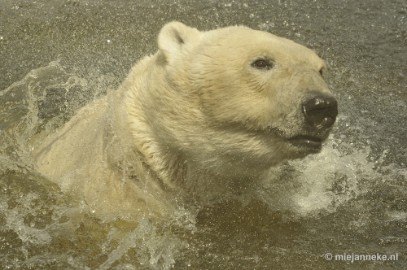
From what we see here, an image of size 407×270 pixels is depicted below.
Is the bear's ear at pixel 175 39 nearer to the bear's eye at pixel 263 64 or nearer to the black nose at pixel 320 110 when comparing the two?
the bear's eye at pixel 263 64

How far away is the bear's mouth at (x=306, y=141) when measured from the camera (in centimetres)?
399

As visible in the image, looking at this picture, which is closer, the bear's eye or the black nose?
the black nose

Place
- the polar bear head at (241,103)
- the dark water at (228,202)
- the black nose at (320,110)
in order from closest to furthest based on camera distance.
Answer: the black nose at (320,110) < the polar bear head at (241,103) < the dark water at (228,202)

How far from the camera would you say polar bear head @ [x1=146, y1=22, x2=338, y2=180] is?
13.0 feet

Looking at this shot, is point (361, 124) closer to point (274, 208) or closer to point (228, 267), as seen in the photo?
point (274, 208)

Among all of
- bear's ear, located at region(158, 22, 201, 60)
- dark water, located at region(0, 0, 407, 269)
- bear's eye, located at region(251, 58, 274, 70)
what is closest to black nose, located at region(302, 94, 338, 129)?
bear's eye, located at region(251, 58, 274, 70)

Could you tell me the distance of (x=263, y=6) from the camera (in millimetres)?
9727

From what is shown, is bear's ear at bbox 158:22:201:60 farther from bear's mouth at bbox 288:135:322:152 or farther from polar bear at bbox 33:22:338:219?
bear's mouth at bbox 288:135:322:152

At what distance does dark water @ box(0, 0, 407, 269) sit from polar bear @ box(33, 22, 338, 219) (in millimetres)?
229

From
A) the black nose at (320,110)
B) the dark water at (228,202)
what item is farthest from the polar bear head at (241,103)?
the dark water at (228,202)

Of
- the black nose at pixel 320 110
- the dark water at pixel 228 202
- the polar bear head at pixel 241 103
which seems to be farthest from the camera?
the dark water at pixel 228 202

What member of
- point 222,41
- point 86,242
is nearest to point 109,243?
point 86,242

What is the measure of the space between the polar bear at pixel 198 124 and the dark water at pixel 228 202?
0.75 ft

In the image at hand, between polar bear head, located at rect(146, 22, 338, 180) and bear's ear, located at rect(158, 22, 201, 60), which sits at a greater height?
bear's ear, located at rect(158, 22, 201, 60)
